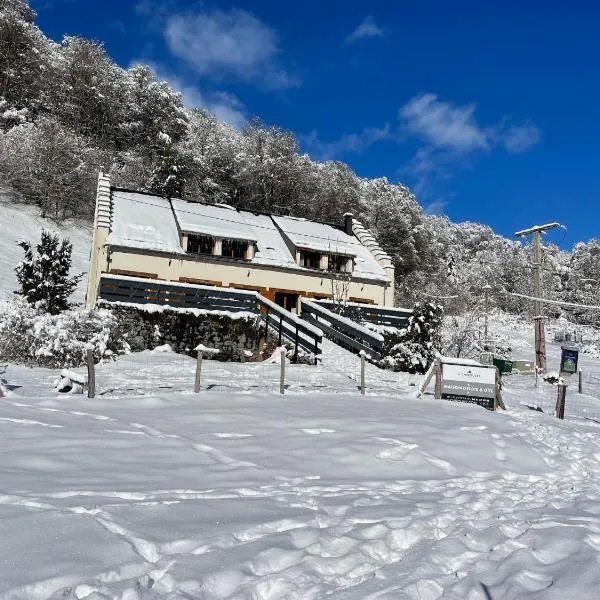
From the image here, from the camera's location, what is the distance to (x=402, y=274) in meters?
56.0

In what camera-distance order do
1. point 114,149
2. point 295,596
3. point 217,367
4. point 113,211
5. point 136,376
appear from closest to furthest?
point 295,596, point 136,376, point 217,367, point 113,211, point 114,149

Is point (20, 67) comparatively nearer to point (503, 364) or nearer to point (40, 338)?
point (40, 338)

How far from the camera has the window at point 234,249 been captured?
28828mm

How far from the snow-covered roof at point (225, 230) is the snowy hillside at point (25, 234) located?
6029 mm

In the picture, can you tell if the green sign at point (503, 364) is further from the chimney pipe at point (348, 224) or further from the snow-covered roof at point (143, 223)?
the snow-covered roof at point (143, 223)

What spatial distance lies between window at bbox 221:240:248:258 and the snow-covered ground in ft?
54.5

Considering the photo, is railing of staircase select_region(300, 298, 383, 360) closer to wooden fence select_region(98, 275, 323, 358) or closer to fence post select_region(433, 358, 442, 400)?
wooden fence select_region(98, 275, 323, 358)

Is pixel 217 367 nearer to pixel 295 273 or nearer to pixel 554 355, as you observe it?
pixel 295 273

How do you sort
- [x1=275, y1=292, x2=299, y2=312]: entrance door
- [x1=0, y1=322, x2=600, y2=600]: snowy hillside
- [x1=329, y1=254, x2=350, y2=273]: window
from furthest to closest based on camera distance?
[x1=329, y1=254, x2=350, y2=273]: window, [x1=275, y1=292, x2=299, y2=312]: entrance door, [x1=0, y1=322, x2=600, y2=600]: snowy hillside

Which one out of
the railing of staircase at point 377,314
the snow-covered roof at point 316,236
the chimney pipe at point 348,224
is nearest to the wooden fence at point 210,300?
the railing of staircase at point 377,314

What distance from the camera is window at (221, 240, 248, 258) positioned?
2883cm

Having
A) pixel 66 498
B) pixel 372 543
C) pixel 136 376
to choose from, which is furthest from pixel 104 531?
pixel 136 376

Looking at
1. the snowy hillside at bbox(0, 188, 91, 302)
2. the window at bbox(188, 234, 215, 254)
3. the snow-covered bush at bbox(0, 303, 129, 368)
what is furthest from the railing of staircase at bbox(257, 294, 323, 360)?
the snowy hillside at bbox(0, 188, 91, 302)

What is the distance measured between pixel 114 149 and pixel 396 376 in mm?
42397
